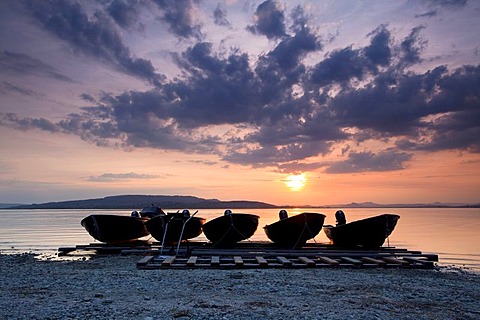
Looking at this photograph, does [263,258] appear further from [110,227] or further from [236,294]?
[110,227]

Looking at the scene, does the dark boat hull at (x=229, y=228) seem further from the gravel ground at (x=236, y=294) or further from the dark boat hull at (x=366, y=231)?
the gravel ground at (x=236, y=294)

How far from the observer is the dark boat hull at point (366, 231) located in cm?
1895

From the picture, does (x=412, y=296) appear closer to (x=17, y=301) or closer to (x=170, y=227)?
(x=17, y=301)

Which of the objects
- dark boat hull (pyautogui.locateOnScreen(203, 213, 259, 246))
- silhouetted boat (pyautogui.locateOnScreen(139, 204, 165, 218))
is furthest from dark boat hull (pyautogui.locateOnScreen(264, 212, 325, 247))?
silhouetted boat (pyautogui.locateOnScreen(139, 204, 165, 218))

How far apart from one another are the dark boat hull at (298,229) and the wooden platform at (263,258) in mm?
520

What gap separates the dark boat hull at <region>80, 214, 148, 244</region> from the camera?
20.9m

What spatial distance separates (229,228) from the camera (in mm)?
20062

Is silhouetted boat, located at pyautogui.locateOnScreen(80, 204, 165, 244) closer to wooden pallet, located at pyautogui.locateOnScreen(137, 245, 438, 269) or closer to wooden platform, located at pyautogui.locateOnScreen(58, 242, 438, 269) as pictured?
wooden platform, located at pyautogui.locateOnScreen(58, 242, 438, 269)

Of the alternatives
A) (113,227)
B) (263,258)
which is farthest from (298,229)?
(113,227)

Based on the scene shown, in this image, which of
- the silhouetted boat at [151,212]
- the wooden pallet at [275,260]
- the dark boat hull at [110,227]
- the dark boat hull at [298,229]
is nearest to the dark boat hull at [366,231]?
the dark boat hull at [298,229]

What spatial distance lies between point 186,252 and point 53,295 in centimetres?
797

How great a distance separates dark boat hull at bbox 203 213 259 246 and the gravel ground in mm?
7517

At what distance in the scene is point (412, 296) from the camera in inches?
350

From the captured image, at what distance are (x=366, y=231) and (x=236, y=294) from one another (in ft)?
38.7
